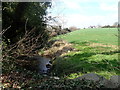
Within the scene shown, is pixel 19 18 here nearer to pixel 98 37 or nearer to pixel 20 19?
pixel 20 19

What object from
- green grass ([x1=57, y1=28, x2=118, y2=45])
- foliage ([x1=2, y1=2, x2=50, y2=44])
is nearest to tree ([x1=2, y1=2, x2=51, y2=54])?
foliage ([x1=2, y1=2, x2=50, y2=44])

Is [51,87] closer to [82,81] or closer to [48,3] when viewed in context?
[82,81]

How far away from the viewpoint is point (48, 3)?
1420cm

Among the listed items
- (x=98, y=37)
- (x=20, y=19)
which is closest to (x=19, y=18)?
(x=20, y=19)

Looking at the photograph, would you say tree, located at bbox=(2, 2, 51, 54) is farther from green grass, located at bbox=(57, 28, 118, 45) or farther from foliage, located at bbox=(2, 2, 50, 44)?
green grass, located at bbox=(57, 28, 118, 45)

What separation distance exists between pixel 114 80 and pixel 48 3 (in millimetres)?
8860

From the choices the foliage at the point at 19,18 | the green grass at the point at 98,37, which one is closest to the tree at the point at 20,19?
the foliage at the point at 19,18

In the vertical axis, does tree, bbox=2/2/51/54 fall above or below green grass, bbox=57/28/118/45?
above

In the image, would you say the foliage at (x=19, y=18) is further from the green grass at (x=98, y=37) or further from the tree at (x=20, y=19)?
the green grass at (x=98, y=37)

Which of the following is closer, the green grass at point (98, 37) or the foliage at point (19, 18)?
the foliage at point (19, 18)

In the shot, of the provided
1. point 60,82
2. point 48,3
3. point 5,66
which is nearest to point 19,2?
point 48,3

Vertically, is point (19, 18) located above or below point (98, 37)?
above

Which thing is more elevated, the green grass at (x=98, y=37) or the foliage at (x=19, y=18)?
the foliage at (x=19, y=18)

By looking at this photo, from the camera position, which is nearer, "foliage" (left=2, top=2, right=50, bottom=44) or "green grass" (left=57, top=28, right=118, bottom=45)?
"foliage" (left=2, top=2, right=50, bottom=44)
